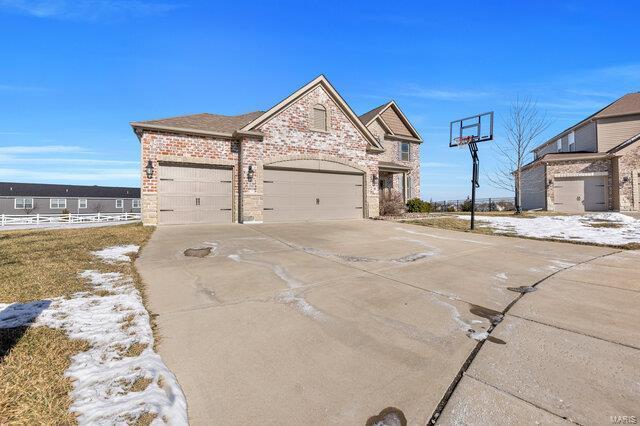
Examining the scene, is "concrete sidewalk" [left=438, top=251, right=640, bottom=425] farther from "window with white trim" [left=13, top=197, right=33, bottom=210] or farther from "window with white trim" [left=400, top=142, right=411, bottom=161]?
"window with white trim" [left=13, top=197, right=33, bottom=210]

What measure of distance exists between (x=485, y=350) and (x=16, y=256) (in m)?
9.13

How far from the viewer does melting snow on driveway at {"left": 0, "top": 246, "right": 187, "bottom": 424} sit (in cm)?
208

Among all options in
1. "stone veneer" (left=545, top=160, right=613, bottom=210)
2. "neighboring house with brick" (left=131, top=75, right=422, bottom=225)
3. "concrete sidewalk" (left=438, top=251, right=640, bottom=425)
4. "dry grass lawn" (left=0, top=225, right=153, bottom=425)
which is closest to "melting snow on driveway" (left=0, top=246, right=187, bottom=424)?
"dry grass lawn" (left=0, top=225, right=153, bottom=425)

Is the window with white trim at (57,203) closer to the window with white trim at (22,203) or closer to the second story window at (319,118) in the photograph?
the window with white trim at (22,203)

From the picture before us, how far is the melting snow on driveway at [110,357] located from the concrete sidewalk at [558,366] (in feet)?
6.97

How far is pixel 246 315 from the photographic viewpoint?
3715mm

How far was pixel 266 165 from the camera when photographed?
539 inches

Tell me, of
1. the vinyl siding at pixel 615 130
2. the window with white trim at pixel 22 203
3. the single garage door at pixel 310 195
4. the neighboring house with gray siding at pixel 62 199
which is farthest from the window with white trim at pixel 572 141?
the window with white trim at pixel 22 203

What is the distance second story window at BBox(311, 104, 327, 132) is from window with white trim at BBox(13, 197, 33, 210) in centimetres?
4136

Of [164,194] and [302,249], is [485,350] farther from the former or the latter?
[164,194]

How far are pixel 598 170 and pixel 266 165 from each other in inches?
943

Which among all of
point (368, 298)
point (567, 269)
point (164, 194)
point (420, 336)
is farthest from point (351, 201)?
point (420, 336)

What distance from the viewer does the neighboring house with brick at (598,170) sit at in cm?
2052

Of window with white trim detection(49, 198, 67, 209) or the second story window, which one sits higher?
the second story window
